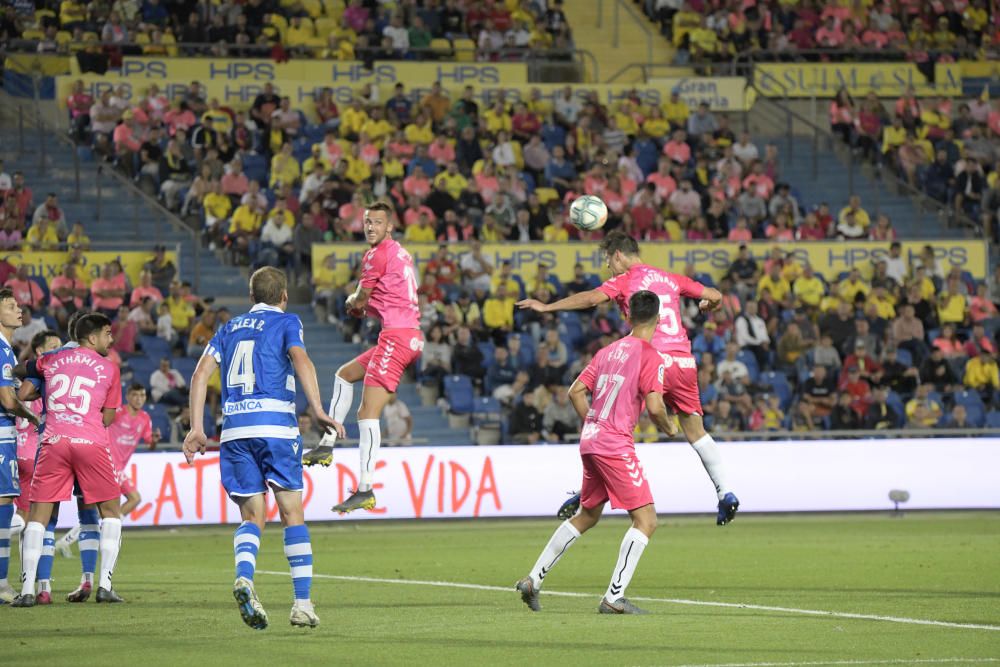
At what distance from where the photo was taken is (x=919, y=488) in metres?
24.7

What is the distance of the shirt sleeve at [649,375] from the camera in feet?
38.3

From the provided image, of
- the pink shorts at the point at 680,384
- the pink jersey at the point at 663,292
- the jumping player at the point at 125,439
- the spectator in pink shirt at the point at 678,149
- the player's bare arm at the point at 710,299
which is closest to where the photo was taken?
the pink jersey at the point at 663,292

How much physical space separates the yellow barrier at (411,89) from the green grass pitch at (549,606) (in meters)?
12.4

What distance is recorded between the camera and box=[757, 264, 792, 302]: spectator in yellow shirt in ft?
93.9

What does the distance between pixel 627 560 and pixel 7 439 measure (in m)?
5.37

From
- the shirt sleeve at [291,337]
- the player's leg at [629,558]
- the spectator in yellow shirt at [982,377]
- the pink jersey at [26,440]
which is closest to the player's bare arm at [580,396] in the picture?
the player's leg at [629,558]

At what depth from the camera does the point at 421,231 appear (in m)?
28.6

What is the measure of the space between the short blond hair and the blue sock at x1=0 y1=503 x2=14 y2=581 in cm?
401

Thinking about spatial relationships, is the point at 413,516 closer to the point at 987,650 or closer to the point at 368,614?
the point at 368,614

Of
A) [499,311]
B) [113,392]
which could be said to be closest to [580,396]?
[113,392]

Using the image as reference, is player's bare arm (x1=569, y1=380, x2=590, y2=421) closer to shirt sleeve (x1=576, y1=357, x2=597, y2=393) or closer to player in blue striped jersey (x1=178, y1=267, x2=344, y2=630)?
shirt sleeve (x1=576, y1=357, x2=597, y2=393)

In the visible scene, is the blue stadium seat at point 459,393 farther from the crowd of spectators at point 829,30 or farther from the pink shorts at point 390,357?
the crowd of spectators at point 829,30

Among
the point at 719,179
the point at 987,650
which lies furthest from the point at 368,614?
the point at 719,179

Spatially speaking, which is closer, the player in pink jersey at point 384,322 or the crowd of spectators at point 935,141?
the player in pink jersey at point 384,322
